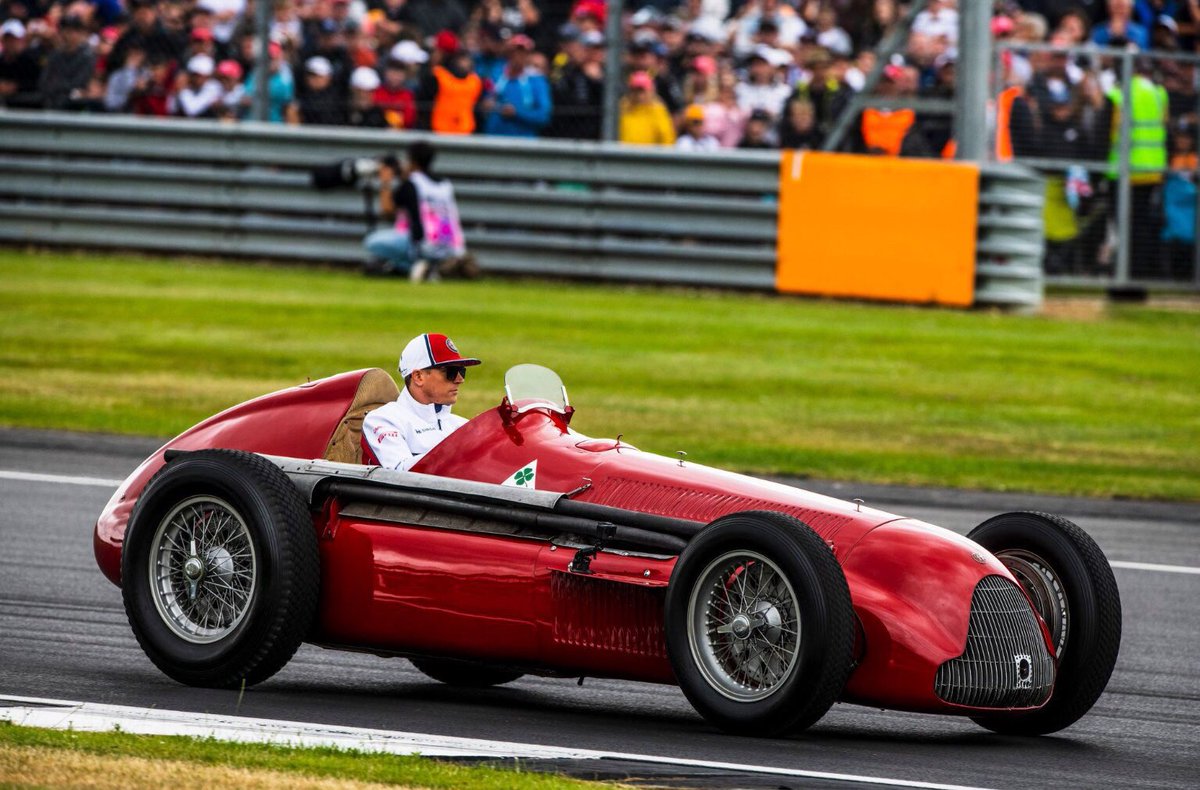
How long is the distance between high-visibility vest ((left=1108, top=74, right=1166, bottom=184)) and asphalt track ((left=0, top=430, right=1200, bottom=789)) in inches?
392

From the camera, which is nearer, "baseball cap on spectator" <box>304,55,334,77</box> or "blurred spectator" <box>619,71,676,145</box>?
"blurred spectator" <box>619,71,676,145</box>

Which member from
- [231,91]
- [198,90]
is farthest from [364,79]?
[198,90]

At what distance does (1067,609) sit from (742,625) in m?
1.15

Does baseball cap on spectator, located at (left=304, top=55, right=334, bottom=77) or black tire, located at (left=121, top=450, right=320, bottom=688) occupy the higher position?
baseball cap on spectator, located at (left=304, top=55, right=334, bottom=77)

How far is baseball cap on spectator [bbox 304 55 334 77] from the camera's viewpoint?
19906mm

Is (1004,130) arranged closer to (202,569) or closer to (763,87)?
(763,87)

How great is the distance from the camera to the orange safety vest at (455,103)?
19.7m

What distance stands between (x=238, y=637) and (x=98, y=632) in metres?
1.32

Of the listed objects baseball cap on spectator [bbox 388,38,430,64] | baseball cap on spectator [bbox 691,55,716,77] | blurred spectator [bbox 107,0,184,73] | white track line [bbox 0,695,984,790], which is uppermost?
blurred spectator [bbox 107,0,184,73]

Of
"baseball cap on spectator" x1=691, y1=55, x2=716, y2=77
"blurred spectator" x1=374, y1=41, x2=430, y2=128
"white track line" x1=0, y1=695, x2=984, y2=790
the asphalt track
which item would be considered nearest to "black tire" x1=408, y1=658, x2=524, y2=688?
the asphalt track

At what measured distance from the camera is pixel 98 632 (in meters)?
7.66

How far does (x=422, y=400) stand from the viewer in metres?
7.19

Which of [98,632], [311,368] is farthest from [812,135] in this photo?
[98,632]

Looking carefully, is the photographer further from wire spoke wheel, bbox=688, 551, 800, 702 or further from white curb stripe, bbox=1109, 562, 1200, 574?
wire spoke wheel, bbox=688, 551, 800, 702
